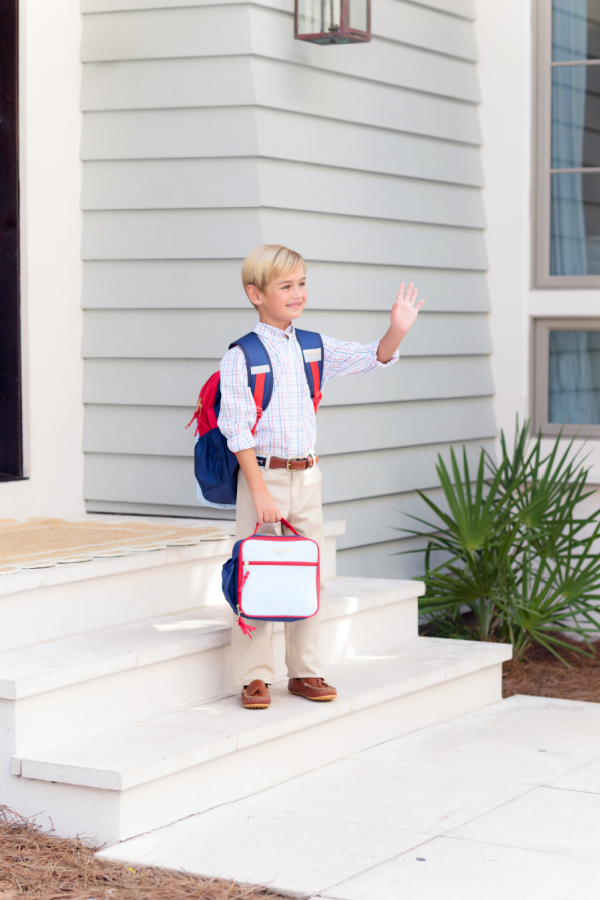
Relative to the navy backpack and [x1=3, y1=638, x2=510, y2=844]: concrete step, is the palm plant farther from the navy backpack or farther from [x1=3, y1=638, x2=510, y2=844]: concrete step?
the navy backpack

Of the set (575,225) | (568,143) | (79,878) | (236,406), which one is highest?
(568,143)

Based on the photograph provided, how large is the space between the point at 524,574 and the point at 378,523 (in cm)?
66

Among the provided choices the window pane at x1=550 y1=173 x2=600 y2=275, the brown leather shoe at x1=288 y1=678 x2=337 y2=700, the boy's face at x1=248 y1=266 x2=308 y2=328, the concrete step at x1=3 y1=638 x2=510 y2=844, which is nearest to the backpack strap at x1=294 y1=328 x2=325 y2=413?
the boy's face at x1=248 y1=266 x2=308 y2=328

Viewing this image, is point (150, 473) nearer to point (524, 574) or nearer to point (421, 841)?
point (524, 574)

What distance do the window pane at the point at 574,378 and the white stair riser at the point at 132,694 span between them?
7.00 ft

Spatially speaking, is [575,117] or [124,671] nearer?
[124,671]

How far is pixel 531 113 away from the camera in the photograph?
6.08 metres

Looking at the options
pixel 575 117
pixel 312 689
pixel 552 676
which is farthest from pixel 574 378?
pixel 312 689

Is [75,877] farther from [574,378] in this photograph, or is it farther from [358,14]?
[574,378]

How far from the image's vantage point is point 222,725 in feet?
11.7

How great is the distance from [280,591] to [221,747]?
497 millimetres

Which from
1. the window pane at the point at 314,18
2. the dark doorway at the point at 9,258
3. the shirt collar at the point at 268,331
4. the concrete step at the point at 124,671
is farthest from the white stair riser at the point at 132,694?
the window pane at the point at 314,18

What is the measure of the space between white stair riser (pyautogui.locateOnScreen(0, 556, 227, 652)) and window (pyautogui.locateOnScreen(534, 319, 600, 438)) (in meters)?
2.35

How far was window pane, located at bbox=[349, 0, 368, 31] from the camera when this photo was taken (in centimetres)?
478
